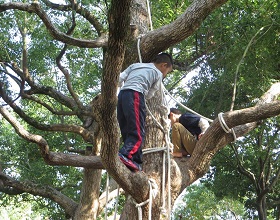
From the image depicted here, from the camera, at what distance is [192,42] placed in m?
8.82

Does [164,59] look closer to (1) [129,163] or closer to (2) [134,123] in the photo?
(2) [134,123]

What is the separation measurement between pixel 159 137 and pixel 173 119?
885 mm

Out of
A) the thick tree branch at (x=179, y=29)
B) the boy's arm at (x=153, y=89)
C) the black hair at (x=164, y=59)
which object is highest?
the thick tree branch at (x=179, y=29)

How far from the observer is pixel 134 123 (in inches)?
135

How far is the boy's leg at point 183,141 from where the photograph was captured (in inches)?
164

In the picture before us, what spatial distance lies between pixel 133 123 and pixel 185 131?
96 cm

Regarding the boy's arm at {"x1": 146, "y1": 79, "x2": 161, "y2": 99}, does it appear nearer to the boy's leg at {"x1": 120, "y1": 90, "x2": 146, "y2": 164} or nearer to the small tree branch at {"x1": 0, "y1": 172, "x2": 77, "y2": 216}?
the boy's leg at {"x1": 120, "y1": 90, "x2": 146, "y2": 164}

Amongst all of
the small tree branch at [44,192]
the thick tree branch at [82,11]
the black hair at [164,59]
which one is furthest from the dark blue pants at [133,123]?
the thick tree branch at [82,11]

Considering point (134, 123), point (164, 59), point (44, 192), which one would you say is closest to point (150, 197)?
point (134, 123)

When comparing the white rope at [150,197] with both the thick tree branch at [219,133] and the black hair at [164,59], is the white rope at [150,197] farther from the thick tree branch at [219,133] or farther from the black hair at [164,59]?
the black hair at [164,59]

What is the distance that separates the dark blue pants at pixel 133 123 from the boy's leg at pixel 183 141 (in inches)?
30.0

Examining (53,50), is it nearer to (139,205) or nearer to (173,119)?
(173,119)

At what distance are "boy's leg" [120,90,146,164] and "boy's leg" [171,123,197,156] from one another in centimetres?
78

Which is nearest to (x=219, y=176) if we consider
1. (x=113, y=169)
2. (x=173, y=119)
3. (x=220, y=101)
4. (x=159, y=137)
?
(x=220, y=101)
